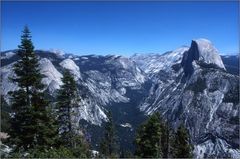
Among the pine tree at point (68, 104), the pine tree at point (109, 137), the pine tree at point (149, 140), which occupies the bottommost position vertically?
the pine tree at point (109, 137)

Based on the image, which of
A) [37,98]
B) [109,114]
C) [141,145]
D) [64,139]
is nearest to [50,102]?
[37,98]

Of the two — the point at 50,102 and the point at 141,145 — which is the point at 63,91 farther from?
the point at 141,145

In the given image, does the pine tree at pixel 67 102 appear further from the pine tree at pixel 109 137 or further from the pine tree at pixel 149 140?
the pine tree at pixel 109 137

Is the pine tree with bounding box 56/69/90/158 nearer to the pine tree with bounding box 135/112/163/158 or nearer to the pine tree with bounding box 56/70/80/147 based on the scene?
the pine tree with bounding box 56/70/80/147

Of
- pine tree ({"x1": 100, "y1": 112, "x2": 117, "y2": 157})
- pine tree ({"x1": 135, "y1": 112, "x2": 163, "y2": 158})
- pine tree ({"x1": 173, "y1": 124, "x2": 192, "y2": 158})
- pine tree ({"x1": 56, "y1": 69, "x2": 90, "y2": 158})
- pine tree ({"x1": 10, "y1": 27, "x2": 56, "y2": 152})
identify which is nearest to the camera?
pine tree ({"x1": 10, "y1": 27, "x2": 56, "y2": 152})

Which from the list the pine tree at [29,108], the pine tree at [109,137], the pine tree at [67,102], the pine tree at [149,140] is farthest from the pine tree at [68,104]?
the pine tree at [109,137]

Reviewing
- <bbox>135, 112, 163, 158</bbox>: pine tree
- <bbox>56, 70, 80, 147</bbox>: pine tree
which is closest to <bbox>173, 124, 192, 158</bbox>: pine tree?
<bbox>135, 112, 163, 158</bbox>: pine tree
